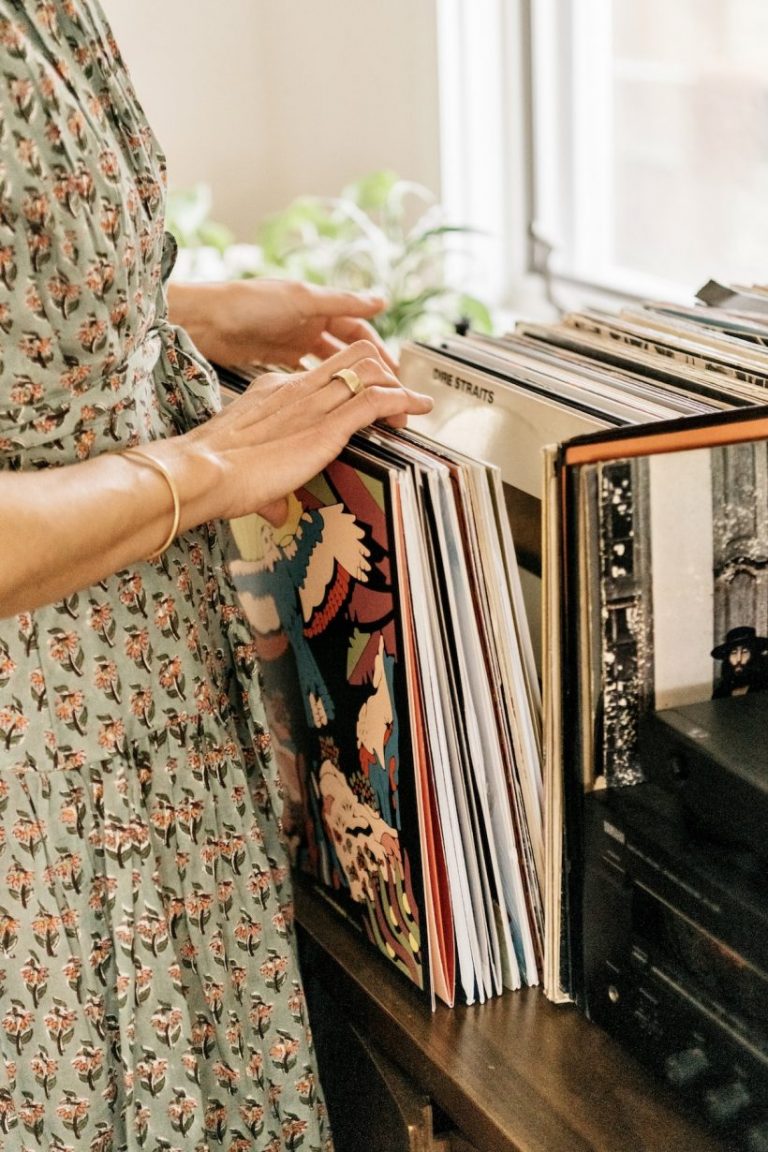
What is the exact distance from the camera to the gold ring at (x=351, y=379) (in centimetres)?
93

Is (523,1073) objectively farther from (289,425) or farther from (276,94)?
(276,94)

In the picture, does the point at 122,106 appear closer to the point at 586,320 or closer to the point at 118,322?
the point at 118,322

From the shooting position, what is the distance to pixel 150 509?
0.82 meters

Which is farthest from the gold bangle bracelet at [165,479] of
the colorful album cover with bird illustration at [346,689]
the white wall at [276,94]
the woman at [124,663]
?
the white wall at [276,94]

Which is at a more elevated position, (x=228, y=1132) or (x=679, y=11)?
(x=679, y=11)

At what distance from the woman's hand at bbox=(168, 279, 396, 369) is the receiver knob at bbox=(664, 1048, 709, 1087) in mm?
628

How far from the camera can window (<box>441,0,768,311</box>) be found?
1732 mm

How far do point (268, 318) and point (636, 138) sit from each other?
37.3 inches

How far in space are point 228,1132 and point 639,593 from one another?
0.56 meters

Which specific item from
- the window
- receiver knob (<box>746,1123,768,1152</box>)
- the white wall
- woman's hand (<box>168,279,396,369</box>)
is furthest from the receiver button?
the white wall

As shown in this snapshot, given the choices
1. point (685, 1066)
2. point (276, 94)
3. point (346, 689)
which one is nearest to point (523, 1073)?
point (685, 1066)

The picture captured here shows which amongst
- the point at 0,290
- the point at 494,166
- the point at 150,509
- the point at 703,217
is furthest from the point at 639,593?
the point at 494,166

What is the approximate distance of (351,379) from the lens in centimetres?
93

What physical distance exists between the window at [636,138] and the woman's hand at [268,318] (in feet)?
2.39
